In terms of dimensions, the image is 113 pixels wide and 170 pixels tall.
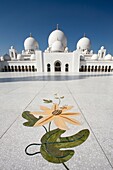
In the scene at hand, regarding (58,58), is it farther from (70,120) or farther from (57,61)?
(70,120)

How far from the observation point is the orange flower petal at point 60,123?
1189 mm

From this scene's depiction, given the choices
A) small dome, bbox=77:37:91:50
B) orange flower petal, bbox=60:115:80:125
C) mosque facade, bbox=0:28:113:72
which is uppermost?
small dome, bbox=77:37:91:50

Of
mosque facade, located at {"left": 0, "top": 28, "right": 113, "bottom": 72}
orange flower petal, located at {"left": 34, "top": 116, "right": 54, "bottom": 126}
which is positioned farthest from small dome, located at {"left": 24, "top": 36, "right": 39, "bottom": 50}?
orange flower petal, located at {"left": 34, "top": 116, "right": 54, "bottom": 126}

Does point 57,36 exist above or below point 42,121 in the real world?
above

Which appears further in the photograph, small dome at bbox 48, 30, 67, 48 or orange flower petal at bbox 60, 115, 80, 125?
small dome at bbox 48, 30, 67, 48

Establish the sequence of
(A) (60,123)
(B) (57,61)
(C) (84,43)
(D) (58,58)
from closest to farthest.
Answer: (A) (60,123), (D) (58,58), (B) (57,61), (C) (84,43)

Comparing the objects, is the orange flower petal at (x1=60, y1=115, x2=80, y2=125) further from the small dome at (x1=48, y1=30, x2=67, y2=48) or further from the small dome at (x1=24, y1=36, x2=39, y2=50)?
the small dome at (x1=24, y1=36, x2=39, y2=50)

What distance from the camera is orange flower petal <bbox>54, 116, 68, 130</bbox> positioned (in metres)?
1.19

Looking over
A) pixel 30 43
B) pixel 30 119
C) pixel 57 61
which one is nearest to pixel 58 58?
pixel 57 61

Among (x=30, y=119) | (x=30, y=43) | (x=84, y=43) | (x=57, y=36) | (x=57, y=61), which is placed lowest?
(x=30, y=119)

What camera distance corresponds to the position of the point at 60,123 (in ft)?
4.13

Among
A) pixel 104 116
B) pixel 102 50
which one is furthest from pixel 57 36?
pixel 104 116

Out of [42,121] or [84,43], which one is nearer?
[42,121]

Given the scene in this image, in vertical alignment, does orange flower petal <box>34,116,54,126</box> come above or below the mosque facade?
below
